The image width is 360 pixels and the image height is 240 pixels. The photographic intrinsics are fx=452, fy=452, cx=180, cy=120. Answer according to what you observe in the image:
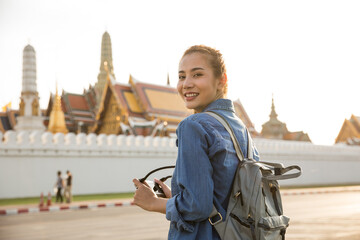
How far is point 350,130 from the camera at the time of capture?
36531mm

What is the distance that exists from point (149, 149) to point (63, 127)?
12641 millimetres

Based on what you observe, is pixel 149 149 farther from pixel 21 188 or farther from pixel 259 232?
pixel 259 232

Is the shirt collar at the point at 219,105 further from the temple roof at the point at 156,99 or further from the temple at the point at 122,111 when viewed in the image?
the temple roof at the point at 156,99

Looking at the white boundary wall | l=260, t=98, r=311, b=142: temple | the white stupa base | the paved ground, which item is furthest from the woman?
l=260, t=98, r=311, b=142: temple

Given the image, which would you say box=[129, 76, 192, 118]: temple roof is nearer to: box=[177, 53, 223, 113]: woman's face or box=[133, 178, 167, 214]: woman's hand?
box=[177, 53, 223, 113]: woman's face

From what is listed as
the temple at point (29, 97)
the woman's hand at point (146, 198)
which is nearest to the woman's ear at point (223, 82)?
the woman's hand at point (146, 198)

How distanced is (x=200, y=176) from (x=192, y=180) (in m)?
0.03

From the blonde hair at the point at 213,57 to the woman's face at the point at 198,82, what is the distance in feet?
0.04

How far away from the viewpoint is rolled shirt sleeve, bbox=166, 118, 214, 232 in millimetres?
1487

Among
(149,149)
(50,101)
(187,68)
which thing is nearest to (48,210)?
(149,149)

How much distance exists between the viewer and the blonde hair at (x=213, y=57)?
1.75 meters

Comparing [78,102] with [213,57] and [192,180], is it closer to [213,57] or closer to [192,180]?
[213,57]

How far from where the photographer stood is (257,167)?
1.54 metres

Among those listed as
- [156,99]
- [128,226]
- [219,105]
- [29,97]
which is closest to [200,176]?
[219,105]
